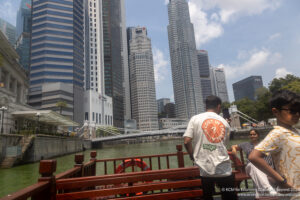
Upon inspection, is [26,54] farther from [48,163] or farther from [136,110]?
[48,163]

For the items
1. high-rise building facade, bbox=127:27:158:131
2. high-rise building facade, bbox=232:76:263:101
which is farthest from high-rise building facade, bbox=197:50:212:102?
high-rise building facade, bbox=127:27:158:131

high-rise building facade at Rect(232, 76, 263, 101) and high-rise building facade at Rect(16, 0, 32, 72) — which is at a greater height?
high-rise building facade at Rect(16, 0, 32, 72)

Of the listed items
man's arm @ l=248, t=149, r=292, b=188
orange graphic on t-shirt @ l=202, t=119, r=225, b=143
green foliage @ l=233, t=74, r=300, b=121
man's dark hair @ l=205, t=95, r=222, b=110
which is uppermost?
green foliage @ l=233, t=74, r=300, b=121

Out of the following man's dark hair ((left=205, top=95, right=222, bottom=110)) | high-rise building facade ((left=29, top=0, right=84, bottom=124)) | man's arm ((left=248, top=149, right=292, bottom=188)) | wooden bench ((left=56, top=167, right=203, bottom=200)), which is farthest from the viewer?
high-rise building facade ((left=29, top=0, right=84, bottom=124))

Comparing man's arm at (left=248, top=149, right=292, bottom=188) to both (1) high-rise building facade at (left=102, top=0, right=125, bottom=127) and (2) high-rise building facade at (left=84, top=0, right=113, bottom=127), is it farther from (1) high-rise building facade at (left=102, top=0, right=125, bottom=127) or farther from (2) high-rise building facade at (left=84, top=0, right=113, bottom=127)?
(1) high-rise building facade at (left=102, top=0, right=125, bottom=127)

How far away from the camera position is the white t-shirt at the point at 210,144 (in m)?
2.36

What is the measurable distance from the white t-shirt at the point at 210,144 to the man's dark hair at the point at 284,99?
A: 32.0 inches

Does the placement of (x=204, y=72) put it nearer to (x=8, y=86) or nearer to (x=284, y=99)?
(x=8, y=86)

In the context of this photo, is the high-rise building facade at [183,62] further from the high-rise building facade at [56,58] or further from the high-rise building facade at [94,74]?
the high-rise building facade at [56,58]

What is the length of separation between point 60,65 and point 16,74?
41.2m

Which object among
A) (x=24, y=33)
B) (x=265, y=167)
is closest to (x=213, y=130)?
(x=265, y=167)

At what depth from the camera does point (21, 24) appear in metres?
109

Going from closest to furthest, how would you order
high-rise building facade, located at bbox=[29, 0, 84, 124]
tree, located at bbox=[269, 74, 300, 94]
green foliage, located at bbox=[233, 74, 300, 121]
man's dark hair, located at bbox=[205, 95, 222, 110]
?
man's dark hair, located at bbox=[205, 95, 222, 110] < green foliage, located at bbox=[233, 74, 300, 121] < tree, located at bbox=[269, 74, 300, 94] < high-rise building facade, located at bbox=[29, 0, 84, 124]

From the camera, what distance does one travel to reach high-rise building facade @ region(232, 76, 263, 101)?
14750cm
